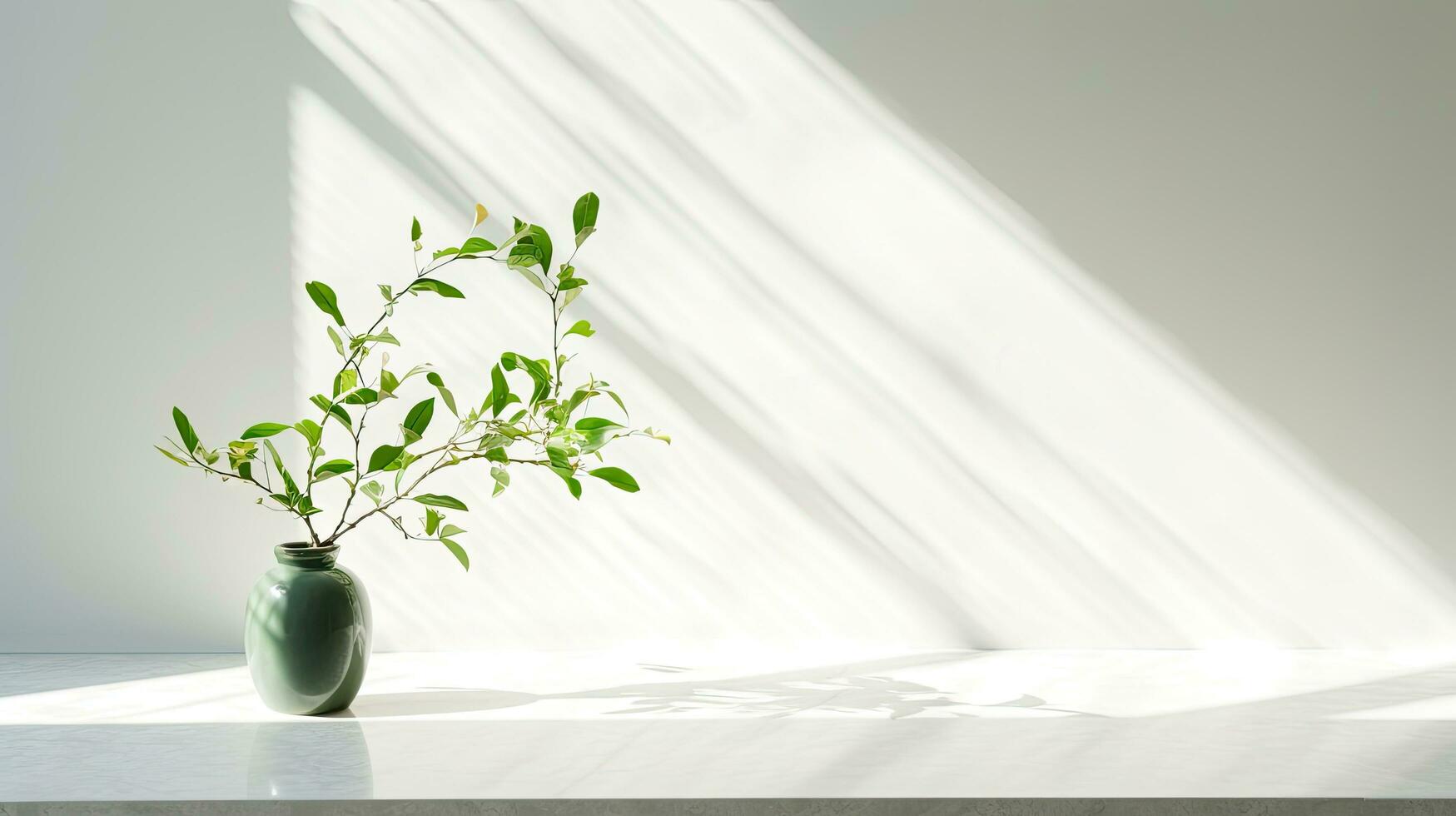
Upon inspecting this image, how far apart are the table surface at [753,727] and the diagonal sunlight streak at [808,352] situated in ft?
0.37

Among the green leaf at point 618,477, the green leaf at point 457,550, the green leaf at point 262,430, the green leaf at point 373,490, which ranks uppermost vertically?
the green leaf at point 618,477

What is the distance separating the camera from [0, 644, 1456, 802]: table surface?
107cm

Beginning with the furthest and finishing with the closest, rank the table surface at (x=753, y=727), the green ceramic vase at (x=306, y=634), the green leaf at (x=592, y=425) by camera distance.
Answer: the green leaf at (x=592, y=425)
the green ceramic vase at (x=306, y=634)
the table surface at (x=753, y=727)

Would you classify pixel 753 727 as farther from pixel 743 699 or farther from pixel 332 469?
pixel 332 469

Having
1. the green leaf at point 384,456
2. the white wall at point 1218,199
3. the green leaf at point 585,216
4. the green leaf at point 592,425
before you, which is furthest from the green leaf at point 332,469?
the white wall at point 1218,199

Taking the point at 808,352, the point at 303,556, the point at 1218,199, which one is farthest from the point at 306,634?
the point at 1218,199

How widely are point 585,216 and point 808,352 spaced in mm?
396

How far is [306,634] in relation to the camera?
Answer: 51.5 inches

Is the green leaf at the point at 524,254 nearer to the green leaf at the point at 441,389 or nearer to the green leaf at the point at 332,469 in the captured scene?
the green leaf at the point at 441,389

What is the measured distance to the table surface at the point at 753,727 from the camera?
1069 mm

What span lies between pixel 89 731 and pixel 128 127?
0.90m

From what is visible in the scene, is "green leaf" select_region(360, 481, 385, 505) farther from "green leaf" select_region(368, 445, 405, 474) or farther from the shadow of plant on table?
the shadow of plant on table

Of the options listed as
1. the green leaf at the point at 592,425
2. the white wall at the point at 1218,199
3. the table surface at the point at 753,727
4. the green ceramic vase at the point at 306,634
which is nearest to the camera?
the table surface at the point at 753,727

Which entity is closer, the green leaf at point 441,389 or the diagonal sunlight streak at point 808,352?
the green leaf at point 441,389
